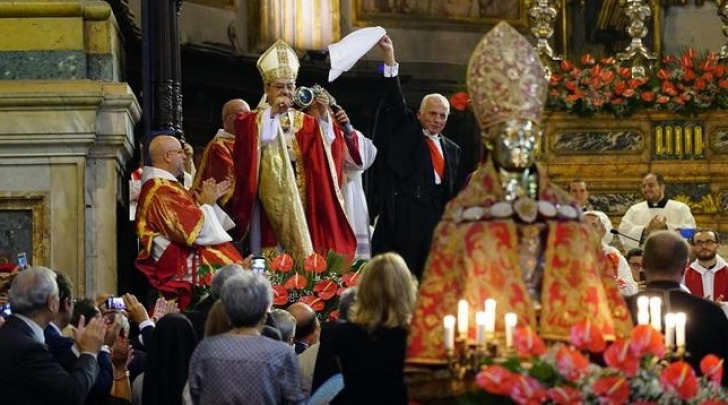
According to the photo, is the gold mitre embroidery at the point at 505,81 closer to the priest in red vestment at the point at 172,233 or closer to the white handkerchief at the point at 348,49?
the priest in red vestment at the point at 172,233

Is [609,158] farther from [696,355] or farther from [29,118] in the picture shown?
[696,355]

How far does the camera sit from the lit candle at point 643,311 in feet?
24.8

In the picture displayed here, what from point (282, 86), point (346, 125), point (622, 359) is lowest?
point (622, 359)

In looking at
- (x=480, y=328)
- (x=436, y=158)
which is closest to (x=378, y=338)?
(x=480, y=328)

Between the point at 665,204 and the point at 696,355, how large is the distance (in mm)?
8804

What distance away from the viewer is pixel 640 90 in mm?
18047

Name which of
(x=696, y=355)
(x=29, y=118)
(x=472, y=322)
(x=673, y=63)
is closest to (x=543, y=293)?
(x=472, y=322)

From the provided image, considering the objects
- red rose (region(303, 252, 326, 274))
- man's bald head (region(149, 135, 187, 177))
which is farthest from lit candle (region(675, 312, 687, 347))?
man's bald head (region(149, 135, 187, 177))

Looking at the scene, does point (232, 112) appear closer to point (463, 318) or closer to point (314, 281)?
point (314, 281)

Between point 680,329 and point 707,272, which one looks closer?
point 680,329

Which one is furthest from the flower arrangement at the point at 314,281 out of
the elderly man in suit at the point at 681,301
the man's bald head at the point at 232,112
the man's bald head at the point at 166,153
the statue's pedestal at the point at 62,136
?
the elderly man in suit at the point at 681,301

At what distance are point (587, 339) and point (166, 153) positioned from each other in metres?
5.95

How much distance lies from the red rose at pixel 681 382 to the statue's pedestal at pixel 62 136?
663 cm

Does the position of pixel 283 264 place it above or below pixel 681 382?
above
